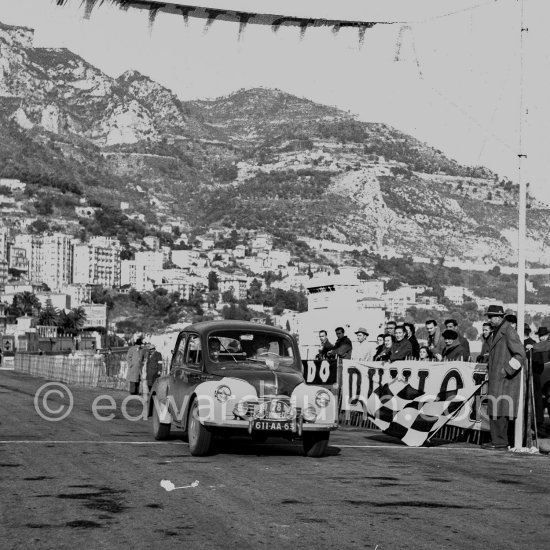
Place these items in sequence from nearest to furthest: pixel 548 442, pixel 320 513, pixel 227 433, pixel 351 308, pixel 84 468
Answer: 1. pixel 320 513
2. pixel 84 468
3. pixel 227 433
4. pixel 548 442
5. pixel 351 308

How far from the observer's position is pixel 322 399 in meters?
14.9

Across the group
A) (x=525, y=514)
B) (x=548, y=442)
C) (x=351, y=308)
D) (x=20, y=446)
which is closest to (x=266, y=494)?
(x=525, y=514)

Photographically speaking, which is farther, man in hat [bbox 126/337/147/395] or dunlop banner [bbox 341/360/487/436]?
man in hat [bbox 126/337/147/395]

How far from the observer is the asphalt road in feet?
28.3

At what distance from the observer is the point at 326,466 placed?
44.7 ft

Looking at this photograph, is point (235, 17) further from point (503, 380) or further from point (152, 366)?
point (152, 366)

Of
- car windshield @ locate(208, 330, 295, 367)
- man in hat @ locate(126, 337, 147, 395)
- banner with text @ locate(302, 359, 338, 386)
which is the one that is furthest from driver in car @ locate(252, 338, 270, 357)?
man in hat @ locate(126, 337, 147, 395)

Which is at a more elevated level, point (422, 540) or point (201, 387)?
point (201, 387)

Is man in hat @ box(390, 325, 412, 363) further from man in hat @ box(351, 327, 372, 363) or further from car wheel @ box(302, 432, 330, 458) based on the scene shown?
car wheel @ box(302, 432, 330, 458)

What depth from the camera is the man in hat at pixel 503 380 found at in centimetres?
1633

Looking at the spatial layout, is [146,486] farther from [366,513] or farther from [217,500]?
[366,513]

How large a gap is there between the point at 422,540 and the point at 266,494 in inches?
97.6

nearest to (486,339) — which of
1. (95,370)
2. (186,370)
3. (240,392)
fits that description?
(186,370)

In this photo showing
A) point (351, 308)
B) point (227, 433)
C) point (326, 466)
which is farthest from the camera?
point (351, 308)
